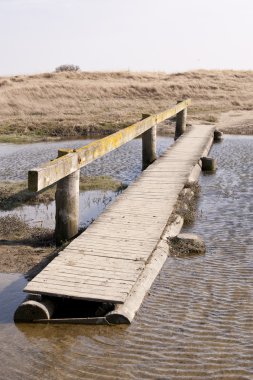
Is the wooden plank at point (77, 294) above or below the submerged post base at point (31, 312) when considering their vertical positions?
above

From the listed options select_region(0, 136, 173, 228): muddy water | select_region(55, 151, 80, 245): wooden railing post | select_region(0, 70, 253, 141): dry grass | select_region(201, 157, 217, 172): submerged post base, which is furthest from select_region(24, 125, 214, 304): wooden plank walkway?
select_region(0, 70, 253, 141): dry grass

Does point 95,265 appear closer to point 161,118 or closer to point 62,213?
point 62,213

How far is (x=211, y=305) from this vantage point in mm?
6355

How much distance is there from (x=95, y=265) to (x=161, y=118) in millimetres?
11025

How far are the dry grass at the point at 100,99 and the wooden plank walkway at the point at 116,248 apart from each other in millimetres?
14780

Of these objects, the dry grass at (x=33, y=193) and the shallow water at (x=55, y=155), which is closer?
the dry grass at (x=33, y=193)

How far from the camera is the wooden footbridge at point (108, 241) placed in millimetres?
6062

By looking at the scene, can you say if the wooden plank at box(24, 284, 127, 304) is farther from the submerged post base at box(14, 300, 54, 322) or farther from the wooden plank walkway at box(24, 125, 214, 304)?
the submerged post base at box(14, 300, 54, 322)

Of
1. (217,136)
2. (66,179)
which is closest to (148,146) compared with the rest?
(217,136)

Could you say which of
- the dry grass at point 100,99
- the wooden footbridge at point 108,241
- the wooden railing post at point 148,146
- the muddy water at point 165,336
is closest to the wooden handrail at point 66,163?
the wooden footbridge at point 108,241

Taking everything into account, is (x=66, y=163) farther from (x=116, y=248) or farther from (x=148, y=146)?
(x=148, y=146)

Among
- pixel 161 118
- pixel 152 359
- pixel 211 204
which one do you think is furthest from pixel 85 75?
pixel 152 359

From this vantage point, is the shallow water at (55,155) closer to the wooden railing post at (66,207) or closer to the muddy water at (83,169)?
the muddy water at (83,169)

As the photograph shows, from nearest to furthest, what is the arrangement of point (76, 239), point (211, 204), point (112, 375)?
Answer: point (112, 375) < point (76, 239) < point (211, 204)
